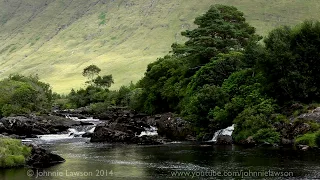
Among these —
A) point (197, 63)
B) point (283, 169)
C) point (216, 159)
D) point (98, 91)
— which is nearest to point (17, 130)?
point (197, 63)

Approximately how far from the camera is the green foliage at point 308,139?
5609 centimetres

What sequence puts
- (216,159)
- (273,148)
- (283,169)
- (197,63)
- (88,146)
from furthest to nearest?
(197,63)
(88,146)
(273,148)
(216,159)
(283,169)

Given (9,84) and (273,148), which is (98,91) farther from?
(273,148)

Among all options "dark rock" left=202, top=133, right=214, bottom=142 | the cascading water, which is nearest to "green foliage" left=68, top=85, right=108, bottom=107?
the cascading water

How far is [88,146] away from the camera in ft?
213

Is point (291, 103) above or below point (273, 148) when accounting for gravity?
above

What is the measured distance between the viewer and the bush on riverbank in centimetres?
4656

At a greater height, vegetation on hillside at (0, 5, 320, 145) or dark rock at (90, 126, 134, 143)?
vegetation on hillside at (0, 5, 320, 145)

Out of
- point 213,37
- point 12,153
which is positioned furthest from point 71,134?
point 213,37

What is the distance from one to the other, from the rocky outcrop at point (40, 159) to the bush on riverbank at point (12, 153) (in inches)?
22.1

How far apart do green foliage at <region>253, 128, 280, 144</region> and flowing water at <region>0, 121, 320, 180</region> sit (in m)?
3.37

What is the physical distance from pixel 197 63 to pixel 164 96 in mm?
9925

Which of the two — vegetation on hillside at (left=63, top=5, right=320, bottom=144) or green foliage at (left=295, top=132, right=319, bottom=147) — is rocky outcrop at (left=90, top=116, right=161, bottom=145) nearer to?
vegetation on hillside at (left=63, top=5, right=320, bottom=144)

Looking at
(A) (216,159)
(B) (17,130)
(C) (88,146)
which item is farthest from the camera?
(B) (17,130)
